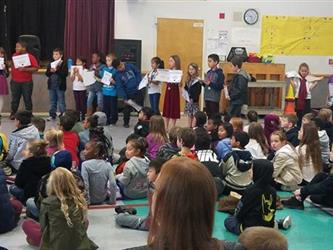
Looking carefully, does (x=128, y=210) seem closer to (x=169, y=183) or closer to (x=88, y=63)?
(x=169, y=183)

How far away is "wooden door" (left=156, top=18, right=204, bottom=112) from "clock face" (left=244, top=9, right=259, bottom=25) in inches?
41.7

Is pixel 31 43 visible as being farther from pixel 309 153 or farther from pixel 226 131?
pixel 309 153

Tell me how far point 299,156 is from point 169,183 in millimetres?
4263

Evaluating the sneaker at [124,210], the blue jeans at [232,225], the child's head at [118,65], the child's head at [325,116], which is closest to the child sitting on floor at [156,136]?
the sneaker at [124,210]

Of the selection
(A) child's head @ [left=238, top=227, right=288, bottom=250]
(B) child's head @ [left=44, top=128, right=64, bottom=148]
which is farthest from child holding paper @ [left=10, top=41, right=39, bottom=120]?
(A) child's head @ [left=238, top=227, right=288, bottom=250]

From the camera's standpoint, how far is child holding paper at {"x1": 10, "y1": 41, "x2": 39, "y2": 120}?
29.0 ft

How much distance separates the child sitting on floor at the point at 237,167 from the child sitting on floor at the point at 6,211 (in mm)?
2035

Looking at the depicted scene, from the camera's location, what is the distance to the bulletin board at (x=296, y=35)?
11.4 metres

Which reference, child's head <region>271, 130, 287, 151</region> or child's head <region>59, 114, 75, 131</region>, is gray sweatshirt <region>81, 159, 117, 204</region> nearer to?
child's head <region>59, 114, 75, 131</region>

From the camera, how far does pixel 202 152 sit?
498 centimetres

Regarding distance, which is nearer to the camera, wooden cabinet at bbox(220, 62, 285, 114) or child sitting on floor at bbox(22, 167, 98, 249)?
child sitting on floor at bbox(22, 167, 98, 249)

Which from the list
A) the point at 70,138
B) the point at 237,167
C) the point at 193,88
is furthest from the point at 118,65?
the point at 237,167

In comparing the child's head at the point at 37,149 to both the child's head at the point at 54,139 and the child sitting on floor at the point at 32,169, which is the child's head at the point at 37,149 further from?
the child's head at the point at 54,139

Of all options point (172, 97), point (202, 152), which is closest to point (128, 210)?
point (202, 152)
